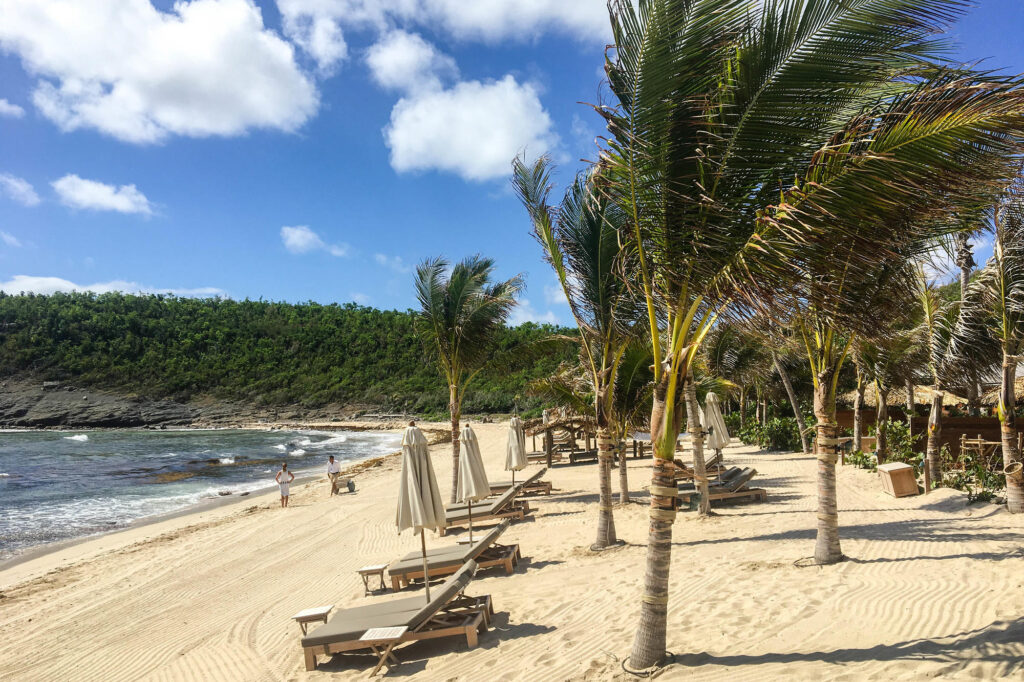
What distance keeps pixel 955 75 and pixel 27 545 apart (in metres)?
17.8

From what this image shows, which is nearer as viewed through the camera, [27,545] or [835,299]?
[835,299]

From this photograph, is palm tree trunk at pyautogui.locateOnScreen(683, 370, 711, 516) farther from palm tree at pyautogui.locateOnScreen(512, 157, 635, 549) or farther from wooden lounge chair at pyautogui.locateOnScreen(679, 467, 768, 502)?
palm tree at pyautogui.locateOnScreen(512, 157, 635, 549)

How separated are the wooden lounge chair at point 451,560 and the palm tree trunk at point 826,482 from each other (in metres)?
3.81

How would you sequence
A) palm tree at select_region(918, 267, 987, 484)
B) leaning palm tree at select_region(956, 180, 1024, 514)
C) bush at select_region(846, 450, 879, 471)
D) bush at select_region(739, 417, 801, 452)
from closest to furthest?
leaning palm tree at select_region(956, 180, 1024, 514), palm tree at select_region(918, 267, 987, 484), bush at select_region(846, 450, 879, 471), bush at select_region(739, 417, 801, 452)

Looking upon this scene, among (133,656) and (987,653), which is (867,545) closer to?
(987,653)

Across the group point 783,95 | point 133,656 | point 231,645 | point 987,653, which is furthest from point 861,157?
point 133,656

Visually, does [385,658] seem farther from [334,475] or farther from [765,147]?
[334,475]

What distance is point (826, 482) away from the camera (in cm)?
650

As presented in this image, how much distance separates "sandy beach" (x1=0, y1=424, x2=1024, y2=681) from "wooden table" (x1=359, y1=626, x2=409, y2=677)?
171 millimetres

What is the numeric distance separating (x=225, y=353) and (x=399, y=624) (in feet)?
261

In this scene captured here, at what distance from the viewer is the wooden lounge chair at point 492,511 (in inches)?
425

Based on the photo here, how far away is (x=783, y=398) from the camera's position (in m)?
28.0

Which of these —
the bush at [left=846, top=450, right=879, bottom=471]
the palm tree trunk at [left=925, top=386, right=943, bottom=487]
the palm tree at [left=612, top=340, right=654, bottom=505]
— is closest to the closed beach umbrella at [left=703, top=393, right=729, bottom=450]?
the palm tree at [left=612, top=340, right=654, bottom=505]

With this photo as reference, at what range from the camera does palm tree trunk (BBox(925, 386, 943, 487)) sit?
1039 cm
